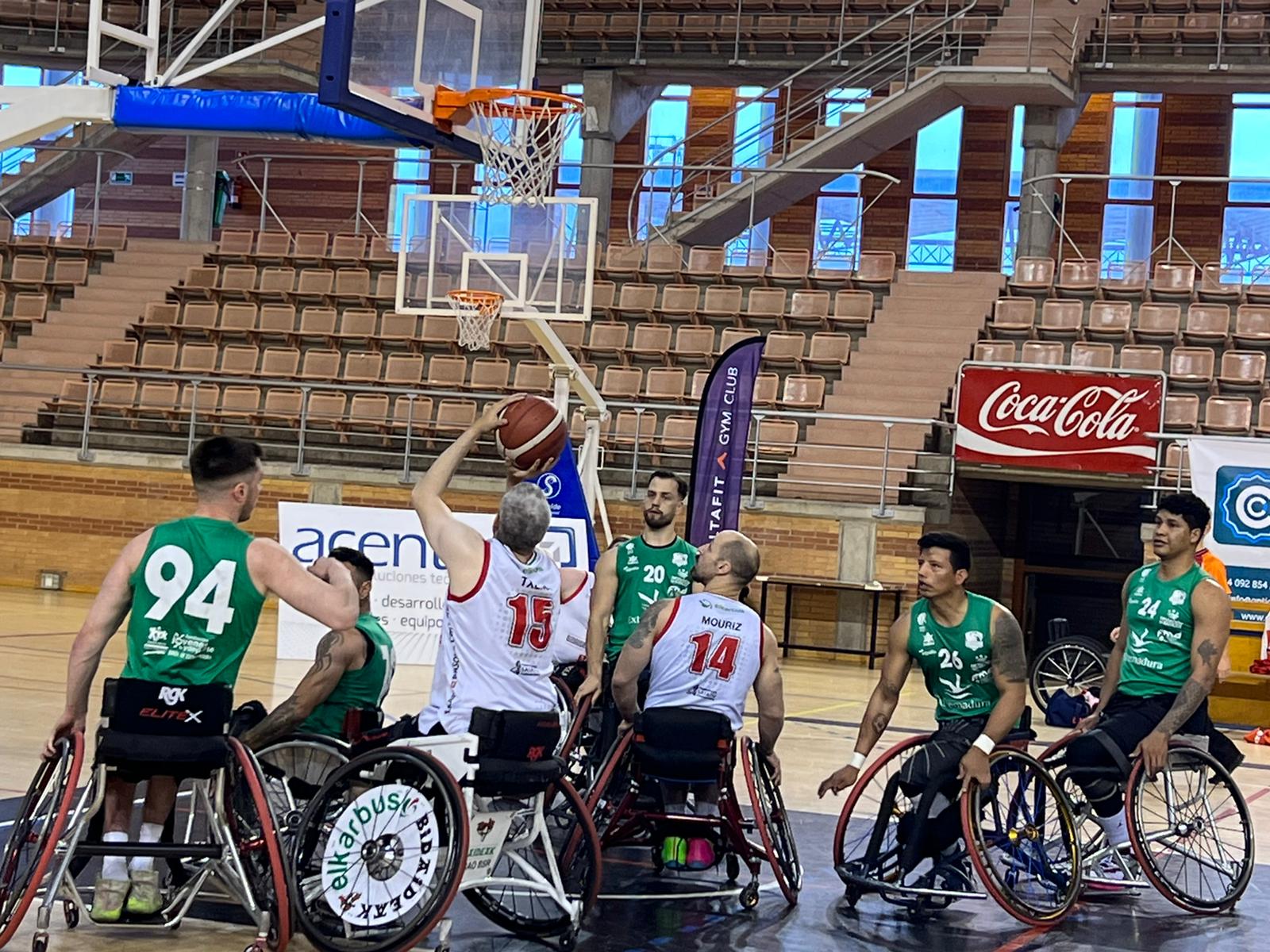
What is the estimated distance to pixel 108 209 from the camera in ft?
→ 95.8

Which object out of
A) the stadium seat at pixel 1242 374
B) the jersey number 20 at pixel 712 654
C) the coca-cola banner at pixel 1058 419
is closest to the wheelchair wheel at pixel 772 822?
the jersey number 20 at pixel 712 654

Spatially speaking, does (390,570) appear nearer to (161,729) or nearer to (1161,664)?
(1161,664)

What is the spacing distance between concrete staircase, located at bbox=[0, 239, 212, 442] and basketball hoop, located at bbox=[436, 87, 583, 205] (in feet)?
34.6

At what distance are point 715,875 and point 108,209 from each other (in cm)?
2502

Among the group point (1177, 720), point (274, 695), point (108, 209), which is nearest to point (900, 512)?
point (274, 695)

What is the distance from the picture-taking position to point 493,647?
5348mm

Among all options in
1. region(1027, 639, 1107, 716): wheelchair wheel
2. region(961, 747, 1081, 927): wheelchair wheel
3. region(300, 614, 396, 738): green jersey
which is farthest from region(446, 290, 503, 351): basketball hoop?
region(961, 747, 1081, 927): wheelchair wheel

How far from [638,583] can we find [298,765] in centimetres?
219

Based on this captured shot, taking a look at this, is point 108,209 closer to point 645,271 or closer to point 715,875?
point 645,271

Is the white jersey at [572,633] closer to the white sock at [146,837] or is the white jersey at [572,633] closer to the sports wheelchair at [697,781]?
the sports wheelchair at [697,781]

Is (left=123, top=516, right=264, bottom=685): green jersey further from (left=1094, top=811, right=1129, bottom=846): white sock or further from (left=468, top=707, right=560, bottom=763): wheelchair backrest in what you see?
(left=1094, top=811, right=1129, bottom=846): white sock

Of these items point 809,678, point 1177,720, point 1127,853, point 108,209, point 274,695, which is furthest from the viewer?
point 108,209

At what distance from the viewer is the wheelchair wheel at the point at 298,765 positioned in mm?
5809

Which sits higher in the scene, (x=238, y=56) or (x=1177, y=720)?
(x=238, y=56)
